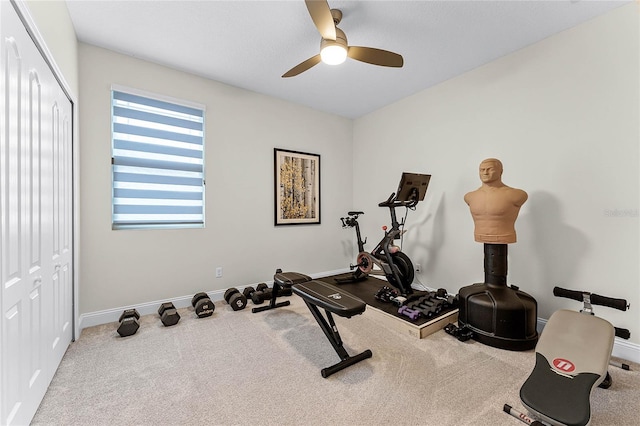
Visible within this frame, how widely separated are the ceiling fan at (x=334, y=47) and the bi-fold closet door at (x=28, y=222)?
170 centimetres

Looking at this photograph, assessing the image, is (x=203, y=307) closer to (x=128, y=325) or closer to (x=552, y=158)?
(x=128, y=325)

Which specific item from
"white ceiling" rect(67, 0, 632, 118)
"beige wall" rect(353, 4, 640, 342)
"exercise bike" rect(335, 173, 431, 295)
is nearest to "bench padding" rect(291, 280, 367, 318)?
"exercise bike" rect(335, 173, 431, 295)

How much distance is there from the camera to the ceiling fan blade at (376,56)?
7.85 feet

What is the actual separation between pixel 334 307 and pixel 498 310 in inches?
60.4

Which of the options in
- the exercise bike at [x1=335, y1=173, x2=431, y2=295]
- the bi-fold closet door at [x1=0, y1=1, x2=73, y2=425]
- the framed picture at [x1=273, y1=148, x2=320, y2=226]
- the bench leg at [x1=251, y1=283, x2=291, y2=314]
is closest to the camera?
the bi-fold closet door at [x1=0, y1=1, x2=73, y2=425]

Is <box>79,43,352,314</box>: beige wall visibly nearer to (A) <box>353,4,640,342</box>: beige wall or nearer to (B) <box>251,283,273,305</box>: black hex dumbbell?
(B) <box>251,283,273,305</box>: black hex dumbbell

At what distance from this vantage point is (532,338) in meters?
2.37

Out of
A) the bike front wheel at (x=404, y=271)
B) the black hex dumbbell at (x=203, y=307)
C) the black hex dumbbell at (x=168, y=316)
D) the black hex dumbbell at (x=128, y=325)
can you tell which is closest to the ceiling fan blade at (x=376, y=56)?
the bike front wheel at (x=404, y=271)

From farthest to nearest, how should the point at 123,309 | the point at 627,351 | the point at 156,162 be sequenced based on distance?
the point at 156,162
the point at 123,309
the point at 627,351

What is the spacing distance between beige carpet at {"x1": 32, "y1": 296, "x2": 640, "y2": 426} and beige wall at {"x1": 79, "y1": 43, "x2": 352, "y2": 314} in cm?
68

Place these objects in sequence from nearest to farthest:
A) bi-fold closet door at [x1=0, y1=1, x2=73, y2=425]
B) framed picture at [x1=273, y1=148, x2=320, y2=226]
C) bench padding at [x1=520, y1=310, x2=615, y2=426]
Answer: bi-fold closet door at [x1=0, y1=1, x2=73, y2=425] < bench padding at [x1=520, y1=310, x2=615, y2=426] < framed picture at [x1=273, y1=148, x2=320, y2=226]

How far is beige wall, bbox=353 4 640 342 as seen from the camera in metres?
2.29

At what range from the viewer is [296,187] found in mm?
4457

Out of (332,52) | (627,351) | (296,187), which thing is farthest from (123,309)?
(627,351)
